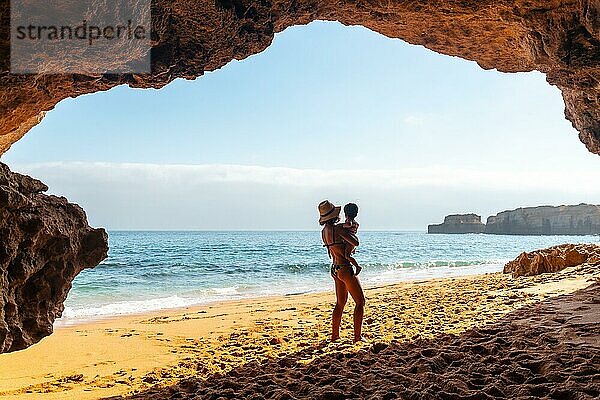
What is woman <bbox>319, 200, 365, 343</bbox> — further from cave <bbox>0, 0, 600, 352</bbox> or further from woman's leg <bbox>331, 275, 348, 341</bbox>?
cave <bbox>0, 0, 600, 352</bbox>

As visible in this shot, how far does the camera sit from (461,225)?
10831 cm

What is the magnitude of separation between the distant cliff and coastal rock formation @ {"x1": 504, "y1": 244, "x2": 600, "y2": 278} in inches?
3577

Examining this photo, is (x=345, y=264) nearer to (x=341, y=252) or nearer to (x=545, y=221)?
(x=341, y=252)

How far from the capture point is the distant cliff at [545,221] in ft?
298

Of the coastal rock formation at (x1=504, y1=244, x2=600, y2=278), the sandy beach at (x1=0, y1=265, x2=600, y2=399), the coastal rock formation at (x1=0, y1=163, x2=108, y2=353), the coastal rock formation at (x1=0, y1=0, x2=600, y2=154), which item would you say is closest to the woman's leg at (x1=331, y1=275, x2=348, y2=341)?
the sandy beach at (x1=0, y1=265, x2=600, y2=399)

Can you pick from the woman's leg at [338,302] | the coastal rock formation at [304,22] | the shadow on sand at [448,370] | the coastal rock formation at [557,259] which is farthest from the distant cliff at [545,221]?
the woman's leg at [338,302]

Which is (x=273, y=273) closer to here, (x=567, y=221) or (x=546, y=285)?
(x=546, y=285)

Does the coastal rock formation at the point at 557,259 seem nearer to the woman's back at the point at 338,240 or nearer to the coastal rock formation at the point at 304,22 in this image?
the coastal rock formation at the point at 304,22

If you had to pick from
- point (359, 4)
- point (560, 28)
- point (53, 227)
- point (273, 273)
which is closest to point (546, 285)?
point (560, 28)

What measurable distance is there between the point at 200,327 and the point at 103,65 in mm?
5845

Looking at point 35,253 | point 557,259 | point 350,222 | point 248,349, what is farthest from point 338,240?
point 557,259

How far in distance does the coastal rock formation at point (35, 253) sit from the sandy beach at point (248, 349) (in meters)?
0.90

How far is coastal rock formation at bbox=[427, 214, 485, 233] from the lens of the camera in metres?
105

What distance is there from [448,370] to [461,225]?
4383 inches
